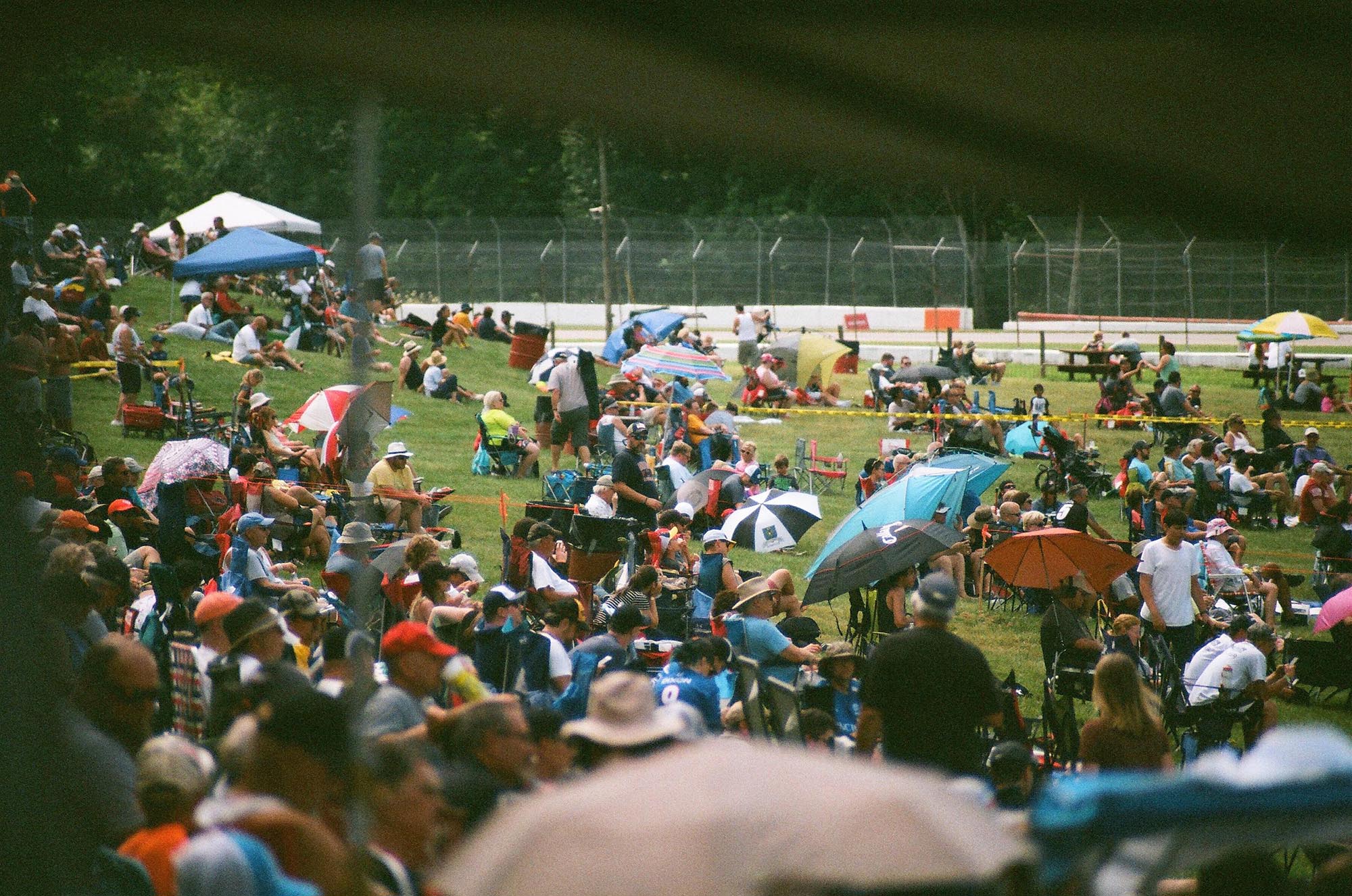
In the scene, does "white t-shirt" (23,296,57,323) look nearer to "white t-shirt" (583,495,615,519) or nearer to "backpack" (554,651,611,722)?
"white t-shirt" (583,495,615,519)

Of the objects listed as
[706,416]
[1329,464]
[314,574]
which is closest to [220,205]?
[706,416]

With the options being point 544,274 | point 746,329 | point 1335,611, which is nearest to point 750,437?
point 746,329

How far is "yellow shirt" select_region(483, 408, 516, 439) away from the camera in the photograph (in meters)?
18.4

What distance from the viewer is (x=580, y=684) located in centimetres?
719

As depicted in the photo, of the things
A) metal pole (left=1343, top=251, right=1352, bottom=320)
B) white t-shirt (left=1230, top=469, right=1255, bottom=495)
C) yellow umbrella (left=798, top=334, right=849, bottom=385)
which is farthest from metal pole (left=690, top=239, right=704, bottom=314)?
white t-shirt (left=1230, top=469, right=1255, bottom=495)

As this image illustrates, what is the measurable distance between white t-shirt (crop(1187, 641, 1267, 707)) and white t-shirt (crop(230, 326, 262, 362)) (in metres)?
16.6

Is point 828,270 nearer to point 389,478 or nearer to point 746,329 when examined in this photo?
point 746,329

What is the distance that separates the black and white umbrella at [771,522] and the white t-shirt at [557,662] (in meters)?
6.08

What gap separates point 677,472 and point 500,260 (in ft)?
75.0

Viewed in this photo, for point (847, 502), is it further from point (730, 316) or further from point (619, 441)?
point (730, 316)

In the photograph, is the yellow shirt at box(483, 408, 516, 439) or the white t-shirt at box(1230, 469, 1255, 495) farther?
the white t-shirt at box(1230, 469, 1255, 495)

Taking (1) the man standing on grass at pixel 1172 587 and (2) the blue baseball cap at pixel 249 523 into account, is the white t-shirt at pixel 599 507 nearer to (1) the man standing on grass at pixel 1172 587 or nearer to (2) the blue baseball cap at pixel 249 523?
(2) the blue baseball cap at pixel 249 523

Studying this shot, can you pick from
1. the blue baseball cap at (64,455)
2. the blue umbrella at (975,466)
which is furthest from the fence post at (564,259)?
the blue baseball cap at (64,455)

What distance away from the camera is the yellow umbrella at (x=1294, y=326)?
26125mm
